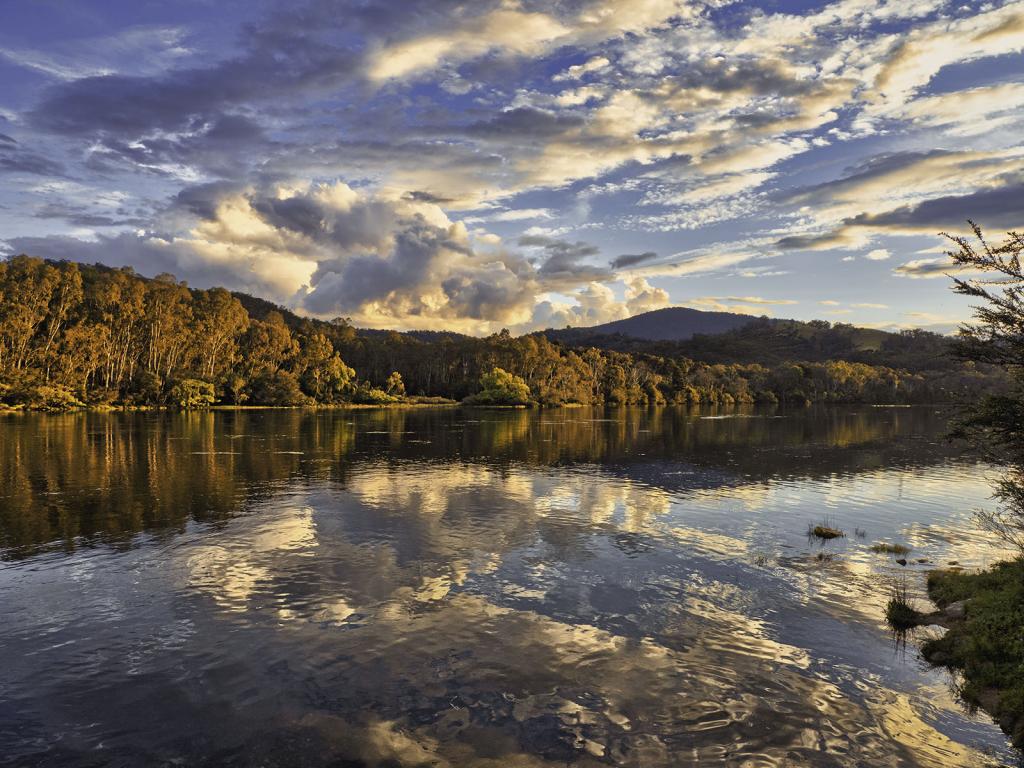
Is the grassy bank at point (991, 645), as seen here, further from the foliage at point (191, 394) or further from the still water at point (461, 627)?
the foliage at point (191, 394)

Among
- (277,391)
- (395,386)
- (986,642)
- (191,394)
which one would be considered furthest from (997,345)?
(395,386)

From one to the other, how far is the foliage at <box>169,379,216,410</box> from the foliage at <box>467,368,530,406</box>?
229 feet

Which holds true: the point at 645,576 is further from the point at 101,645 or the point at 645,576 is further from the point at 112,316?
A: the point at 112,316

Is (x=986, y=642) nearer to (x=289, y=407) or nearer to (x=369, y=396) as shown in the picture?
(x=289, y=407)

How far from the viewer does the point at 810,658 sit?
15.0 metres

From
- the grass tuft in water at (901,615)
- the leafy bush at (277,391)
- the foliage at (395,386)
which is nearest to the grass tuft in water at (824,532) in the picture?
the grass tuft in water at (901,615)

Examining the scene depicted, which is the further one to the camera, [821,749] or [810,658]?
[810,658]

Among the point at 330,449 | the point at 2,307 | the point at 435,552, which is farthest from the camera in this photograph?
the point at 2,307

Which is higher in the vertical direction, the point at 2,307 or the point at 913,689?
the point at 2,307

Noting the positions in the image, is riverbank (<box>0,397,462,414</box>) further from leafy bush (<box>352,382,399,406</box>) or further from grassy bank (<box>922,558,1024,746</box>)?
grassy bank (<box>922,558,1024,746</box>)

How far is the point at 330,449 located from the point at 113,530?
33182 millimetres

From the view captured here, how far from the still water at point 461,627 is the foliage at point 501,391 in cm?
13156

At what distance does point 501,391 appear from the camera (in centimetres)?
16975

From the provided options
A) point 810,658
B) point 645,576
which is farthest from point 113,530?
point 810,658
